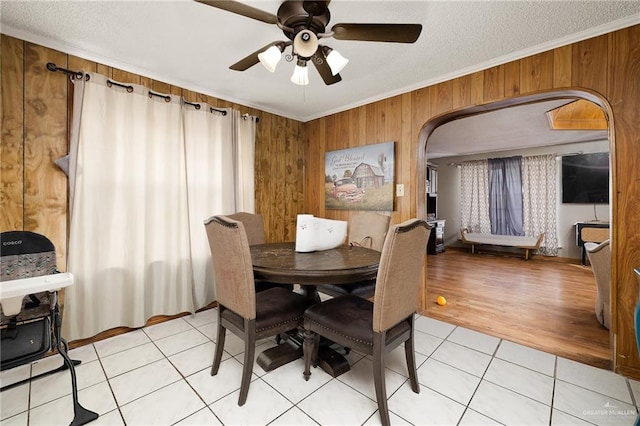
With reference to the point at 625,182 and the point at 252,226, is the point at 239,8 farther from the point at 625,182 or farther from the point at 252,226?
the point at 625,182

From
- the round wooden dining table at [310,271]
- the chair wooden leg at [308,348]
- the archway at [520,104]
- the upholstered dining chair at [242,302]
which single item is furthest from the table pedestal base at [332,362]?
the archway at [520,104]

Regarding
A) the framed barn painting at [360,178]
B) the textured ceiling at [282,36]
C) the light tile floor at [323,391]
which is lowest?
the light tile floor at [323,391]

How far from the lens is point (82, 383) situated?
1.74 metres

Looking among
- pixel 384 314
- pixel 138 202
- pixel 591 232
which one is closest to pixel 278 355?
pixel 384 314

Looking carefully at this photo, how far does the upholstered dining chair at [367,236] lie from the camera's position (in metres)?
2.34

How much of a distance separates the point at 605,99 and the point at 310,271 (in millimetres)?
2337

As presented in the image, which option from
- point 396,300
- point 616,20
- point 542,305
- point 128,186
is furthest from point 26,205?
point 542,305

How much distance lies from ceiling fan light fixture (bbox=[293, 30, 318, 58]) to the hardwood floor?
263 centimetres

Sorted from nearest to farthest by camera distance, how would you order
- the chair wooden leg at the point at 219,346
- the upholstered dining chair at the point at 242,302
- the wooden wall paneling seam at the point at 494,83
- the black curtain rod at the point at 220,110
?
the upholstered dining chair at the point at 242,302
the chair wooden leg at the point at 219,346
the wooden wall paneling seam at the point at 494,83
the black curtain rod at the point at 220,110

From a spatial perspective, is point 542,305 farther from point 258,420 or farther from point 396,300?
point 258,420

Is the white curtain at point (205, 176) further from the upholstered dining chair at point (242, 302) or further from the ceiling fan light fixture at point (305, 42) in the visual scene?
the ceiling fan light fixture at point (305, 42)

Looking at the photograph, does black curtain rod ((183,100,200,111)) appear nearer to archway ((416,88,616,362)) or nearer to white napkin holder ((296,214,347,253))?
white napkin holder ((296,214,347,253))

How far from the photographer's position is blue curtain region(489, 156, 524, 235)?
5.80 meters

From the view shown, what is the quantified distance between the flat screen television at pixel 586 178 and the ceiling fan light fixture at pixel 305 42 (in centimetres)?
610
